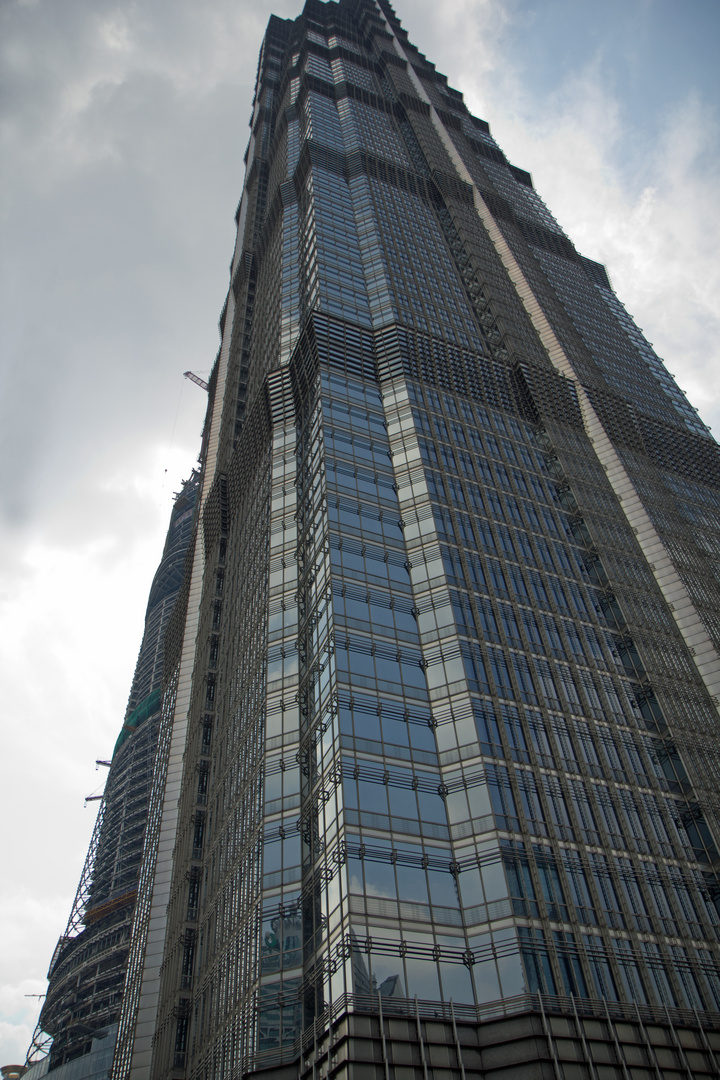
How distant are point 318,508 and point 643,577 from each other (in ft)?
80.1

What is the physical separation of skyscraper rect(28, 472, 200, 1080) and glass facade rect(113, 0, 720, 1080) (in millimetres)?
34016

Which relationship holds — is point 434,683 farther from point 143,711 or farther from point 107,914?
point 143,711

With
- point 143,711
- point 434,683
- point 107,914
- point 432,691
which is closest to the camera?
point 432,691

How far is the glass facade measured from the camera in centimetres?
3519

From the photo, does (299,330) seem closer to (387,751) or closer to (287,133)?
(387,751)

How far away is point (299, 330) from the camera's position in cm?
7400

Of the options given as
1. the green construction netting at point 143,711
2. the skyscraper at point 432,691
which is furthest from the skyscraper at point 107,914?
the skyscraper at point 432,691

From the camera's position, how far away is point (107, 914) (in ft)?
327

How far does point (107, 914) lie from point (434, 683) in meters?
73.2

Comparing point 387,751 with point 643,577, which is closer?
point 387,751

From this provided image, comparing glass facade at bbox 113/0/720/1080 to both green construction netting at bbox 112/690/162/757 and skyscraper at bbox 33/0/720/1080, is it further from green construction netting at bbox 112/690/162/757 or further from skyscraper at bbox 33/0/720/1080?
green construction netting at bbox 112/690/162/757

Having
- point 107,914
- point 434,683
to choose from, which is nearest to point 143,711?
point 107,914

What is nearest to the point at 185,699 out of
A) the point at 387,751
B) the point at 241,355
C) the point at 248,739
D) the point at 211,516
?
the point at 211,516

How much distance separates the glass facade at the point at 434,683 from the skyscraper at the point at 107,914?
34.0 metres
